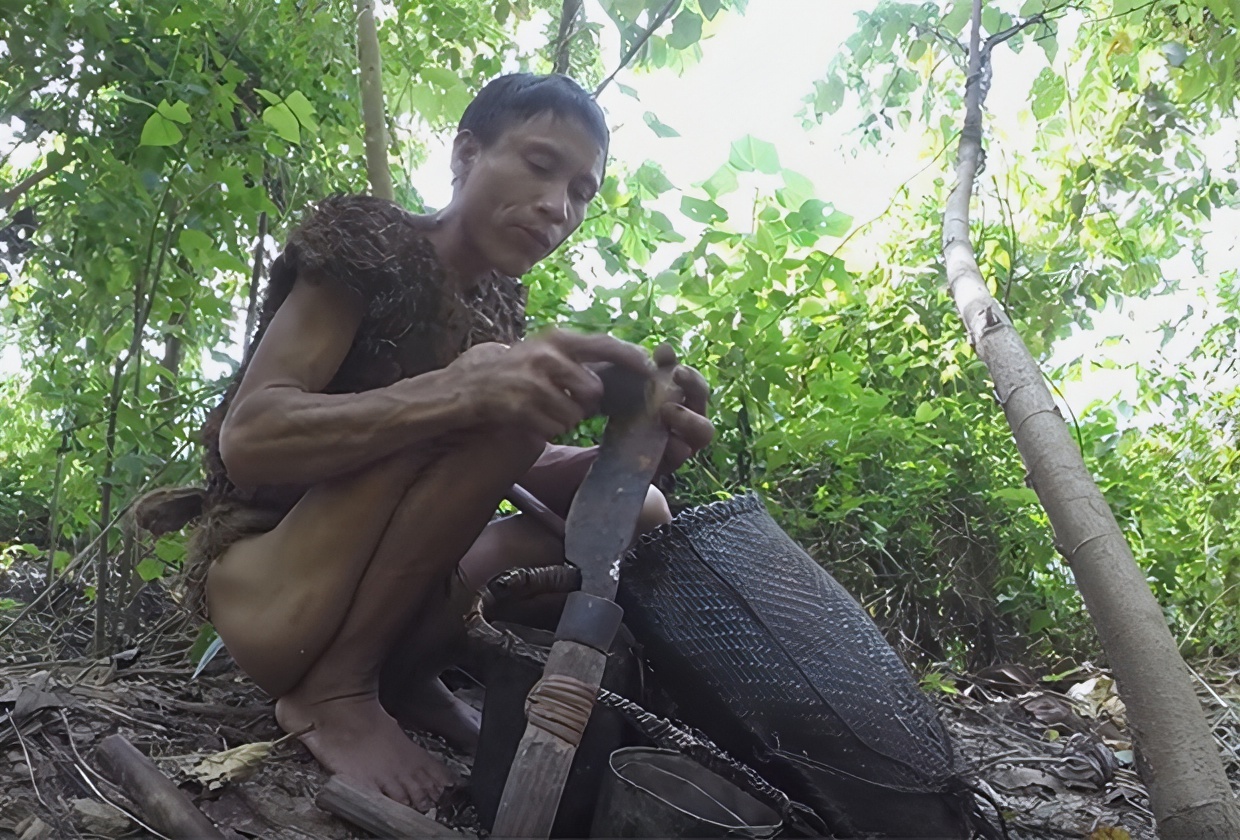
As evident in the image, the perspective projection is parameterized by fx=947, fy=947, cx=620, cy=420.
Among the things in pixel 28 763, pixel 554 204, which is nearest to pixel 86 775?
pixel 28 763

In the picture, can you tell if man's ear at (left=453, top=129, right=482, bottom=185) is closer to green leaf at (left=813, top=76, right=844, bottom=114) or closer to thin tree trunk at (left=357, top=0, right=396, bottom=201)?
thin tree trunk at (left=357, top=0, right=396, bottom=201)

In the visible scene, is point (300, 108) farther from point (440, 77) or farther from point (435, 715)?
point (435, 715)

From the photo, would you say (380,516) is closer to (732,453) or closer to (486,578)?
(486,578)

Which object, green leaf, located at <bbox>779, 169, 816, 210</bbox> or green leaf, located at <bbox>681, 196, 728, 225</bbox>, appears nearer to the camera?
green leaf, located at <bbox>681, 196, 728, 225</bbox>

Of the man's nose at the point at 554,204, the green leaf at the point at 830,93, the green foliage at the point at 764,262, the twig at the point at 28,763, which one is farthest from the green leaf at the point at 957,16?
the twig at the point at 28,763

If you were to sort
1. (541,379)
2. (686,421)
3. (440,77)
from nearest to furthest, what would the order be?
1. (541,379)
2. (686,421)
3. (440,77)

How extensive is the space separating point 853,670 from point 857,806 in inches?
7.3

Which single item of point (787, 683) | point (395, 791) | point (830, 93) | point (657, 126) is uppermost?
point (830, 93)

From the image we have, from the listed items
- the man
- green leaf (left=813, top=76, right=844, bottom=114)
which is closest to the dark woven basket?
the man

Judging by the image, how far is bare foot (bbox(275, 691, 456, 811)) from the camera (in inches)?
54.8

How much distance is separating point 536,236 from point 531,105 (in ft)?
0.75

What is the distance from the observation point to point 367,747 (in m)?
1.44

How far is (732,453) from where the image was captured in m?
2.52

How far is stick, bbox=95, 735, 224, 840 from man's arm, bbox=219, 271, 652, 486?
42 cm
